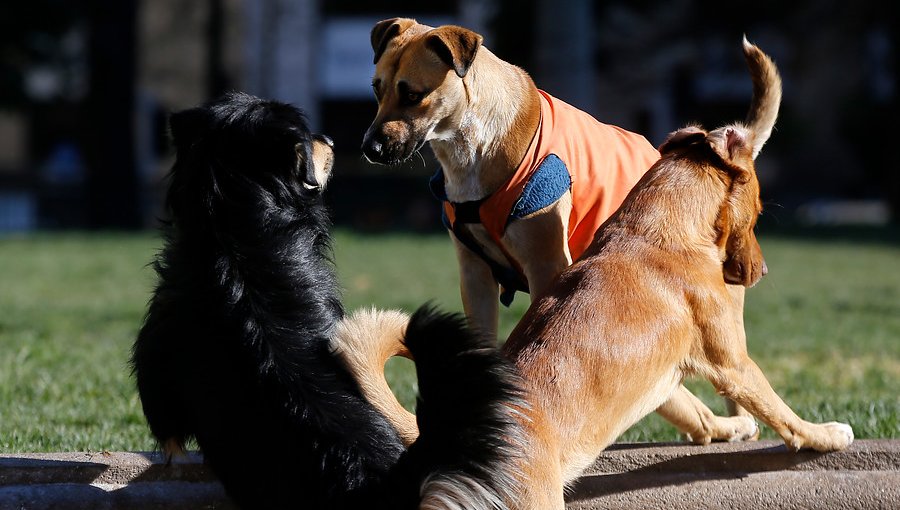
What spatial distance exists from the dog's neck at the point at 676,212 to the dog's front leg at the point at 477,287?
0.82 metres

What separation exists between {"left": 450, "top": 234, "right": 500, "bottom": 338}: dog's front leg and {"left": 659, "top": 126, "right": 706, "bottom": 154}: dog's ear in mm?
942

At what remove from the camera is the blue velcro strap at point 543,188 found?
4.11 meters

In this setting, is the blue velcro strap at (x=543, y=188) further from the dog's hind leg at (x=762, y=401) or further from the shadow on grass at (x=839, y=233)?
the shadow on grass at (x=839, y=233)

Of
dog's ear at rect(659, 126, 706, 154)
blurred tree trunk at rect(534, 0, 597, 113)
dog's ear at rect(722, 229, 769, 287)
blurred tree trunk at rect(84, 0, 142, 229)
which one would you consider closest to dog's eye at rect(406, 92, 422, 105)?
dog's ear at rect(659, 126, 706, 154)

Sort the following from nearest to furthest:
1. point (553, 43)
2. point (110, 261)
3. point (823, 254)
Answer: point (110, 261) → point (823, 254) → point (553, 43)

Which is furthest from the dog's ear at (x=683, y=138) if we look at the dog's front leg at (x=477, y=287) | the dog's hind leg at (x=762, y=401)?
the dog's front leg at (x=477, y=287)

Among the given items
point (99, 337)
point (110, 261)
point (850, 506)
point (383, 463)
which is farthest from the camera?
point (110, 261)

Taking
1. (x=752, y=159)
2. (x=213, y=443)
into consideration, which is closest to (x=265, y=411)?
(x=213, y=443)

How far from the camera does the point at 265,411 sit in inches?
131

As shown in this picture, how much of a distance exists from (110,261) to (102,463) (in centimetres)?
1160

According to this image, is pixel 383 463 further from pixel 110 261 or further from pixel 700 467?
pixel 110 261

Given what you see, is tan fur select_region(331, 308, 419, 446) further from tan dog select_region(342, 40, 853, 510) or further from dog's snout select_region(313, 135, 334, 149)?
dog's snout select_region(313, 135, 334, 149)

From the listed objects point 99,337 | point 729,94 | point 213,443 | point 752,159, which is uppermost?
point 752,159

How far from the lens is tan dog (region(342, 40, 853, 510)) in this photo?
3293mm
